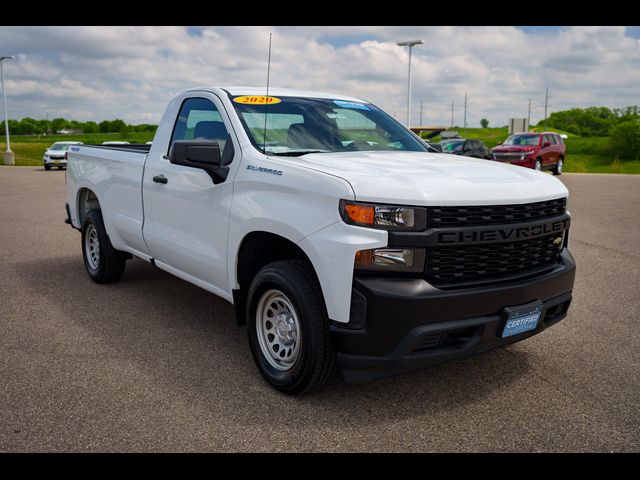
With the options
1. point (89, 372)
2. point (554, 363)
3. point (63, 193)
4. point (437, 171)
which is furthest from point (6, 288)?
point (63, 193)

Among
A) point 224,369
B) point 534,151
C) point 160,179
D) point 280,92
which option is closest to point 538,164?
point 534,151

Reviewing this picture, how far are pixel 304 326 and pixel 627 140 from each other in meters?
71.9

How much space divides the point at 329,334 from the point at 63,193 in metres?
16.3

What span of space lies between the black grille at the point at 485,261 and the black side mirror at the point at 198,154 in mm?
1659

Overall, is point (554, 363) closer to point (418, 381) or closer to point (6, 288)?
point (418, 381)

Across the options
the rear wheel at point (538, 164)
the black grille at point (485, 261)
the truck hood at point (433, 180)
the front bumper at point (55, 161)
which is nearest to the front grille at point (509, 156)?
the rear wheel at point (538, 164)

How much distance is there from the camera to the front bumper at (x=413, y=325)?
10.8ft

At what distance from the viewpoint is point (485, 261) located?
11.6ft

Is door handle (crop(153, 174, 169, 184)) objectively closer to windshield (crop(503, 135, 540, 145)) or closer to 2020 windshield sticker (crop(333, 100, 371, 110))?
2020 windshield sticker (crop(333, 100, 371, 110))

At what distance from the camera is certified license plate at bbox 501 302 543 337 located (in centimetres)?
355

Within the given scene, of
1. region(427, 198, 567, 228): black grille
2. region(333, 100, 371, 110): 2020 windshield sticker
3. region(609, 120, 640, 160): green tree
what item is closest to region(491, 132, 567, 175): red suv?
region(333, 100, 371, 110): 2020 windshield sticker

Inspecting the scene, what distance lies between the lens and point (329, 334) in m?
3.56

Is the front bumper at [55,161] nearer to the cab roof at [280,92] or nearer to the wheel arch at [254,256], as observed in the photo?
the cab roof at [280,92]

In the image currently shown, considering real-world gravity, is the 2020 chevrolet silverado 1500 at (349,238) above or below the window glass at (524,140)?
below
